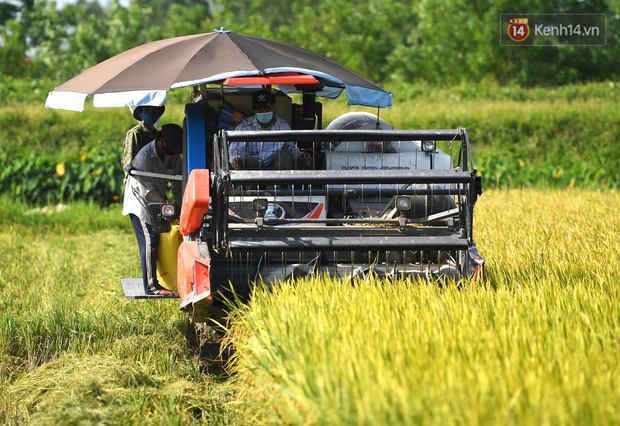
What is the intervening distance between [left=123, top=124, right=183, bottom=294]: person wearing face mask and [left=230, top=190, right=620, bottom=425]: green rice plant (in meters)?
1.56

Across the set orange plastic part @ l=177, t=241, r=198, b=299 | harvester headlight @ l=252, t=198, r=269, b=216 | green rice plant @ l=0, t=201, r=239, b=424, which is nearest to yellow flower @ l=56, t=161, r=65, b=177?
green rice plant @ l=0, t=201, r=239, b=424

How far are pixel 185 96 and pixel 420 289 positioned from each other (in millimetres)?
24008

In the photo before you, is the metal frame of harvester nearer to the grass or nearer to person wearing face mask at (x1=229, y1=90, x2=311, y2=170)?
person wearing face mask at (x1=229, y1=90, x2=311, y2=170)

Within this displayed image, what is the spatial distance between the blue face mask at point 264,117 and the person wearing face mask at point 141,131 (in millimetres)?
1075

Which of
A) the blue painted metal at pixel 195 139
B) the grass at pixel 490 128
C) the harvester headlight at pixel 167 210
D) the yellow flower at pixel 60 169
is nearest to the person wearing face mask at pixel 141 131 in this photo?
the blue painted metal at pixel 195 139

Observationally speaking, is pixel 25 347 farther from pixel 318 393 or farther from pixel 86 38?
pixel 86 38

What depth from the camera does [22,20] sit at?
55.2 m

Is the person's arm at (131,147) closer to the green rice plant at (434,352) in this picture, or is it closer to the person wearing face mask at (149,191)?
the person wearing face mask at (149,191)

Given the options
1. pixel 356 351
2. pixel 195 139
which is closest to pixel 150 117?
pixel 195 139

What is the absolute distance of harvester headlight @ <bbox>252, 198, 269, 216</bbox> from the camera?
18.7 feet

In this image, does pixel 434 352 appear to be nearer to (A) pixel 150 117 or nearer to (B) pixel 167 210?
(B) pixel 167 210

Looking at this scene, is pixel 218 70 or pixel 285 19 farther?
pixel 285 19

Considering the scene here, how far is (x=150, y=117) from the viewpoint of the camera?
24.2 feet

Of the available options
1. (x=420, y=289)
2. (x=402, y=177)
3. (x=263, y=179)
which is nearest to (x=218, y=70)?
(x=263, y=179)
